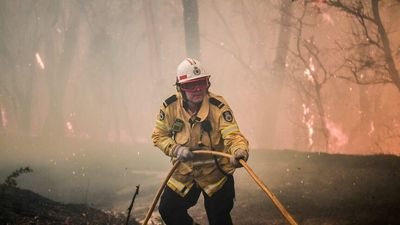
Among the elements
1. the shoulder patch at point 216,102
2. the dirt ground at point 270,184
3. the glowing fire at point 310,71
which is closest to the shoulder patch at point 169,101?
the shoulder patch at point 216,102

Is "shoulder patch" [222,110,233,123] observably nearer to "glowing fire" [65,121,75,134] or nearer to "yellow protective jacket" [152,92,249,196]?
"yellow protective jacket" [152,92,249,196]

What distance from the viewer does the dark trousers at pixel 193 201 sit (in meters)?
3.79

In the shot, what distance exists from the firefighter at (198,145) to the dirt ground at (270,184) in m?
2.62

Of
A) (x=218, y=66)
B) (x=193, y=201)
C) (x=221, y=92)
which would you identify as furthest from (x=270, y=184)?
(x=218, y=66)

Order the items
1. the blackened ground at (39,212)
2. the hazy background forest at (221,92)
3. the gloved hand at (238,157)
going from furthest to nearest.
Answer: the hazy background forest at (221,92) → the blackened ground at (39,212) → the gloved hand at (238,157)

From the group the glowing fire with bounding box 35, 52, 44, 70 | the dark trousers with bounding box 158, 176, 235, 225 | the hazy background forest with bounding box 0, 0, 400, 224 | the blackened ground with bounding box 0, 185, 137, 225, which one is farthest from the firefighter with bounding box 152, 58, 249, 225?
the glowing fire with bounding box 35, 52, 44, 70

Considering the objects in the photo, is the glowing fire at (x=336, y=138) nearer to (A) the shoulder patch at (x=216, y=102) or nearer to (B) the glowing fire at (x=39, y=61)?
(A) the shoulder patch at (x=216, y=102)

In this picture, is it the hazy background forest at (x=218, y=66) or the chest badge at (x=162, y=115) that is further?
the hazy background forest at (x=218, y=66)

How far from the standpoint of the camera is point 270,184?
29.6ft

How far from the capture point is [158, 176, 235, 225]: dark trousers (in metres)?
3.79

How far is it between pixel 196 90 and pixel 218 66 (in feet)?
55.9

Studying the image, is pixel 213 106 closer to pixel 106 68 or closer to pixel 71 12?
pixel 106 68

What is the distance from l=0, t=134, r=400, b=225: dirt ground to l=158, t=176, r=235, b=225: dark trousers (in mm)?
2540

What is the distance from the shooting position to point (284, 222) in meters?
6.02
